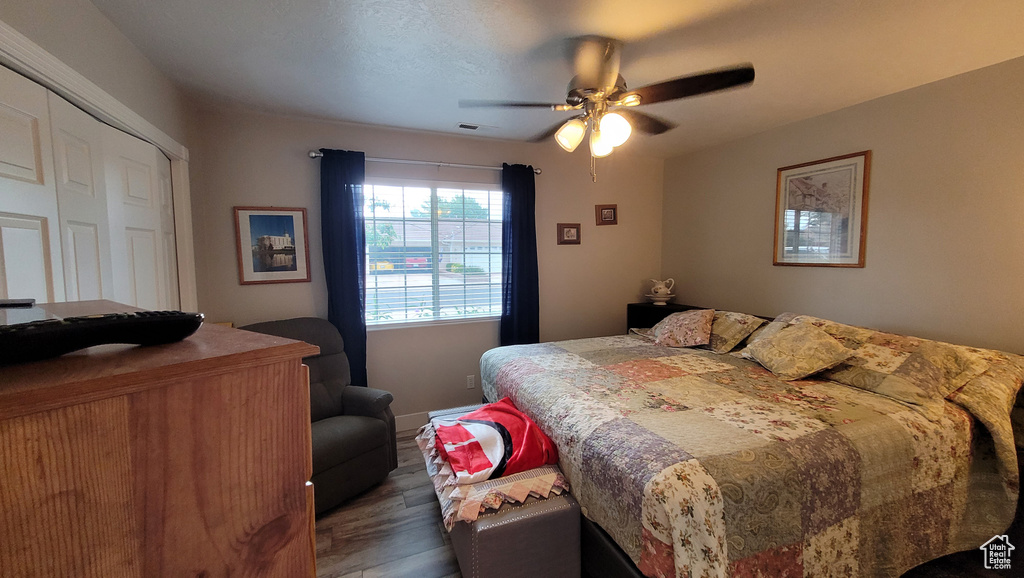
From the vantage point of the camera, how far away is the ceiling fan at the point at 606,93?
Answer: 1685 millimetres

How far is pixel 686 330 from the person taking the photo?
300cm

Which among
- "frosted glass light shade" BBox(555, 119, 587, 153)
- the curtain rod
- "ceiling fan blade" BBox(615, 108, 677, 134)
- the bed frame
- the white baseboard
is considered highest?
the curtain rod

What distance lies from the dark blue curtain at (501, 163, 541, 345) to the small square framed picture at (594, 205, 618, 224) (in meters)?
0.72

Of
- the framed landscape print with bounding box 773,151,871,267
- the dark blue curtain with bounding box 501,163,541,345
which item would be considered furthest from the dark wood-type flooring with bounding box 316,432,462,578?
the framed landscape print with bounding box 773,151,871,267

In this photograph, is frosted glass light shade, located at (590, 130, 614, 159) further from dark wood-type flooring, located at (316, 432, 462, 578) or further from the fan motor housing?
dark wood-type flooring, located at (316, 432, 462, 578)

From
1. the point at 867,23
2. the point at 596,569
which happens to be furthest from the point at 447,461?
the point at 867,23

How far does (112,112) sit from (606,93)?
2198mm

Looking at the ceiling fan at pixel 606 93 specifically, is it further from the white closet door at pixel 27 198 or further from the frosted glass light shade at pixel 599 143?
the white closet door at pixel 27 198

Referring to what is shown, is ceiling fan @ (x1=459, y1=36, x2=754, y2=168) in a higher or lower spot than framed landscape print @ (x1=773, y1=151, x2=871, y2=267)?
higher

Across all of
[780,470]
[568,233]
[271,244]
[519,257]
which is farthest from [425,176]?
[780,470]

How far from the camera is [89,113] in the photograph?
1521 mm

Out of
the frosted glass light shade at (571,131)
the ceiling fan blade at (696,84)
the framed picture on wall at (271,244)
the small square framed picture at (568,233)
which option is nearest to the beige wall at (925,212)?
the small square framed picture at (568,233)

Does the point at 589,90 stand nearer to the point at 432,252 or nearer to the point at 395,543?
the point at 432,252

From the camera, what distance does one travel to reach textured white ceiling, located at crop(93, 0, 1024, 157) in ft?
5.12
